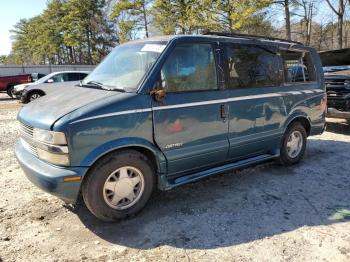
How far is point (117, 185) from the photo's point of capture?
354cm

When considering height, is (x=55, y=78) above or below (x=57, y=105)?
above

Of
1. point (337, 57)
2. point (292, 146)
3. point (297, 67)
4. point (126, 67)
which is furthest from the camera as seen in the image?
point (337, 57)

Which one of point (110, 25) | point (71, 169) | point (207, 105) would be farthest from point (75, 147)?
point (110, 25)

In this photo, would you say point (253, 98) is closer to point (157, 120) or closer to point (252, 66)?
point (252, 66)

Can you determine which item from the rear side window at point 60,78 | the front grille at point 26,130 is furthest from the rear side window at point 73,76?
the front grille at point 26,130

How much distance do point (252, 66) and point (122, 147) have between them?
2.32m

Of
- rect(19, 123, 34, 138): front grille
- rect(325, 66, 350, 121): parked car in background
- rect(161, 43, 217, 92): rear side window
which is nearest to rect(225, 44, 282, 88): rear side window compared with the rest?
rect(161, 43, 217, 92): rear side window

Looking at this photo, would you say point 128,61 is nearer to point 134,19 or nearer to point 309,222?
point 309,222

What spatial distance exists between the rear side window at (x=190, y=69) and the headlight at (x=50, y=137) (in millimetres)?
1256

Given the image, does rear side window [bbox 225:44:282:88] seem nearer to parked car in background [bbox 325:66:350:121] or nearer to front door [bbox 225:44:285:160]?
front door [bbox 225:44:285:160]

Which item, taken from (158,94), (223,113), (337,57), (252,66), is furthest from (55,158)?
(337,57)

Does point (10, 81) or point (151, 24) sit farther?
point (151, 24)

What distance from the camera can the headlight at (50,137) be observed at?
311cm

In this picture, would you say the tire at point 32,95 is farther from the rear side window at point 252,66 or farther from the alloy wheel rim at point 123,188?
the alloy wheel rim at point 123,188
